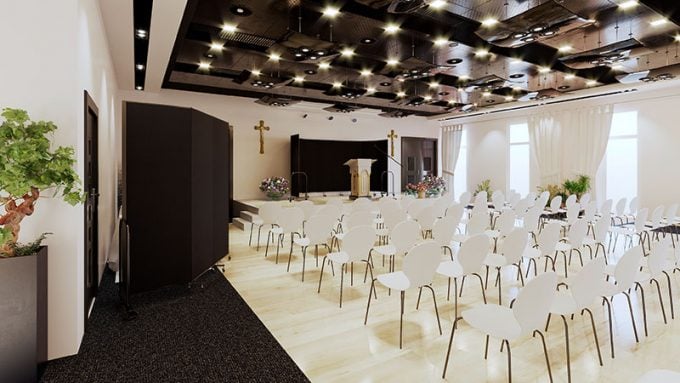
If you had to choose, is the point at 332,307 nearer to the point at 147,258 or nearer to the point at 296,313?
the point at 296,313

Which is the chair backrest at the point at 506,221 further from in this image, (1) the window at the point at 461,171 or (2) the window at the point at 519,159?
(1) the window at the point at 461,171

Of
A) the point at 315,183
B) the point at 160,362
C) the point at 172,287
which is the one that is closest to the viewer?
the point at 160,362

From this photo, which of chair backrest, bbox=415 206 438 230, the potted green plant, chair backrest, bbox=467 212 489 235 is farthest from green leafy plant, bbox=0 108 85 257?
chair backrest, bbox=415 206 438 230

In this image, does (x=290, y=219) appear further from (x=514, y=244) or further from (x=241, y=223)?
(x=241, y=223)

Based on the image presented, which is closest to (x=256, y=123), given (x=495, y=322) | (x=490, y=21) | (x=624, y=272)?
(x=490, y=21)

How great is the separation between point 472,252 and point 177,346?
2.87 metres

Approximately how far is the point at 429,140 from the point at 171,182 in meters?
12.1

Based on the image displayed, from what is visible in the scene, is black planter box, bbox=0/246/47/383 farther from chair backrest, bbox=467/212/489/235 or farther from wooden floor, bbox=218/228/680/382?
chair backrest, bbox=467/212/489/235

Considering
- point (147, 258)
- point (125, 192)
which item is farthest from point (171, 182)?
point (147, 258)

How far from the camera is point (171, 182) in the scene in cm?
454

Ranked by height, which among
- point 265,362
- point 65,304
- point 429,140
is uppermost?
point 429,140

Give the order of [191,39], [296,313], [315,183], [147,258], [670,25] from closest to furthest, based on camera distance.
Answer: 1. [296,313]
2. [147,258]
3. [670,25]
4. [191,39]
5. [315,183]

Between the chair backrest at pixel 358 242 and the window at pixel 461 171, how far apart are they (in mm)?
11725

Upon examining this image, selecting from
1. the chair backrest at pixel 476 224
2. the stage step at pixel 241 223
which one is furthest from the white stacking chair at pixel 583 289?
the stage step at pixel 241 223
